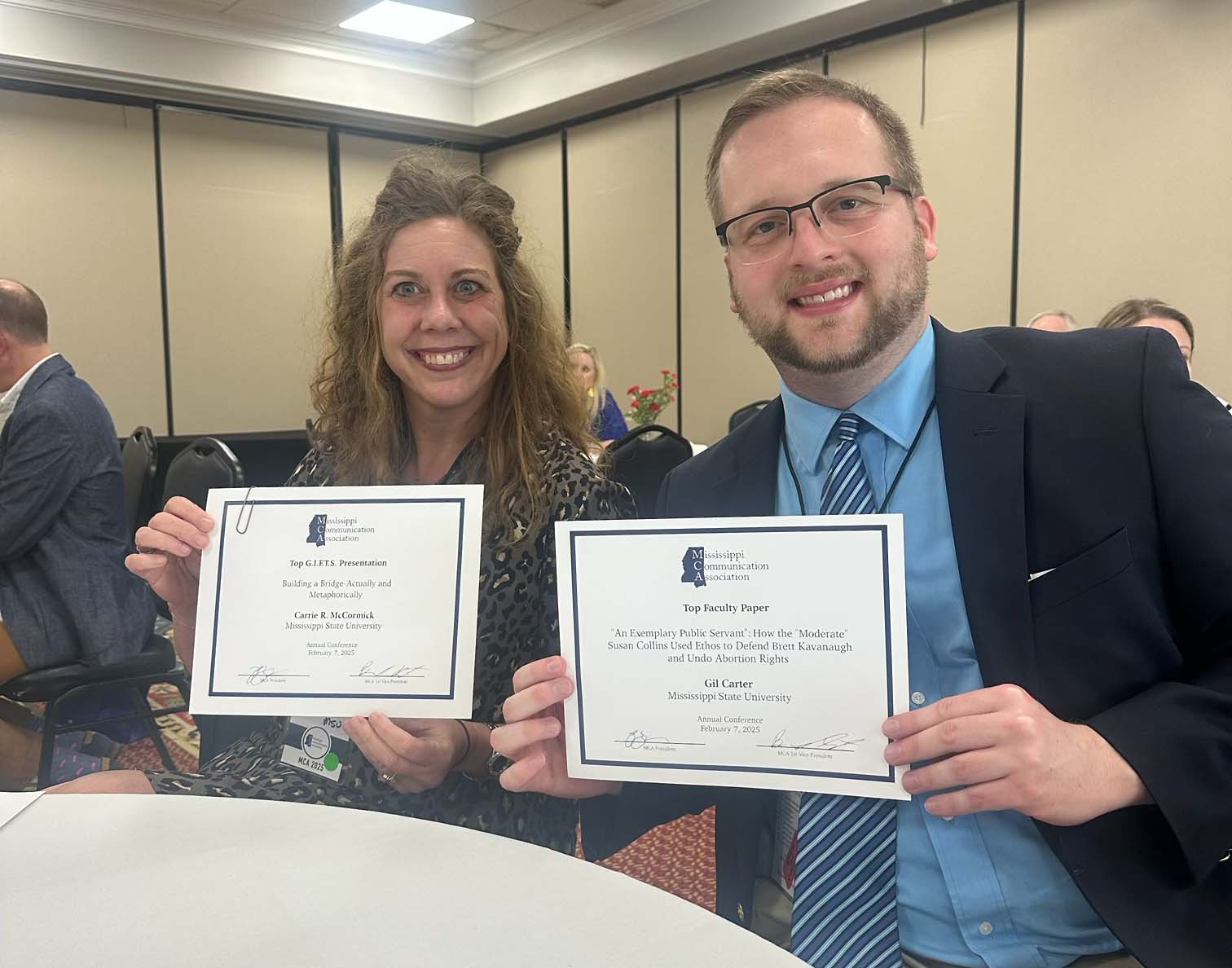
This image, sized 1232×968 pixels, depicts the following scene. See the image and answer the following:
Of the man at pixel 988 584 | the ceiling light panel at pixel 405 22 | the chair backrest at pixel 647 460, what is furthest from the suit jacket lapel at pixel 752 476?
the ceiling light panel at pixel 405 22

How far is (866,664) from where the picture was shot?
1043 mm

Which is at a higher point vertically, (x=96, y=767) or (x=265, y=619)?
(x=265, y=619)

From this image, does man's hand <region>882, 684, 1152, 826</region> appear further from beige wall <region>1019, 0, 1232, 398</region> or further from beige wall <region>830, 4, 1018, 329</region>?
beige wall <region>830, 4, 1018, 329</region>

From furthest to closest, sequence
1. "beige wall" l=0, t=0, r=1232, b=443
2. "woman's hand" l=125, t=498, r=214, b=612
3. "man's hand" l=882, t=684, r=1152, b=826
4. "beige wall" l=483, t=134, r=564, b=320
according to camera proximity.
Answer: "beige wall" l=483, t=134, r=564, b=320 → "beige wall" l=0, t=0, r=1232, b=443 → "woman's hand" l=125, t=498, r=214, b=612 → "man's hand" l=882, t=684, r=1152, b=826

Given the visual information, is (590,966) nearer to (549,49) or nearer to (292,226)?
(549,49)

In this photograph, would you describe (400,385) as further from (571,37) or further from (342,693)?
(571,37)

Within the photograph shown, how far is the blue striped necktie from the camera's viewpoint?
1163mm

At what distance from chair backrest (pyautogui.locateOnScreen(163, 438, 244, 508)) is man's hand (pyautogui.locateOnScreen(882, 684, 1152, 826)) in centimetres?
206

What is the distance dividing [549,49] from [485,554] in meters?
7.21

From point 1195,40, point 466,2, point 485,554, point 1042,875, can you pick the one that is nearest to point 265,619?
point 485,554

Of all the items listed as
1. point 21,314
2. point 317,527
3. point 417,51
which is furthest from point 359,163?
point 317,527

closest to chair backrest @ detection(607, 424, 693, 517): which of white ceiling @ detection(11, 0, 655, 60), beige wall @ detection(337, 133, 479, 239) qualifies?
white ceiling @ detection(11, 0, 655, 60)
